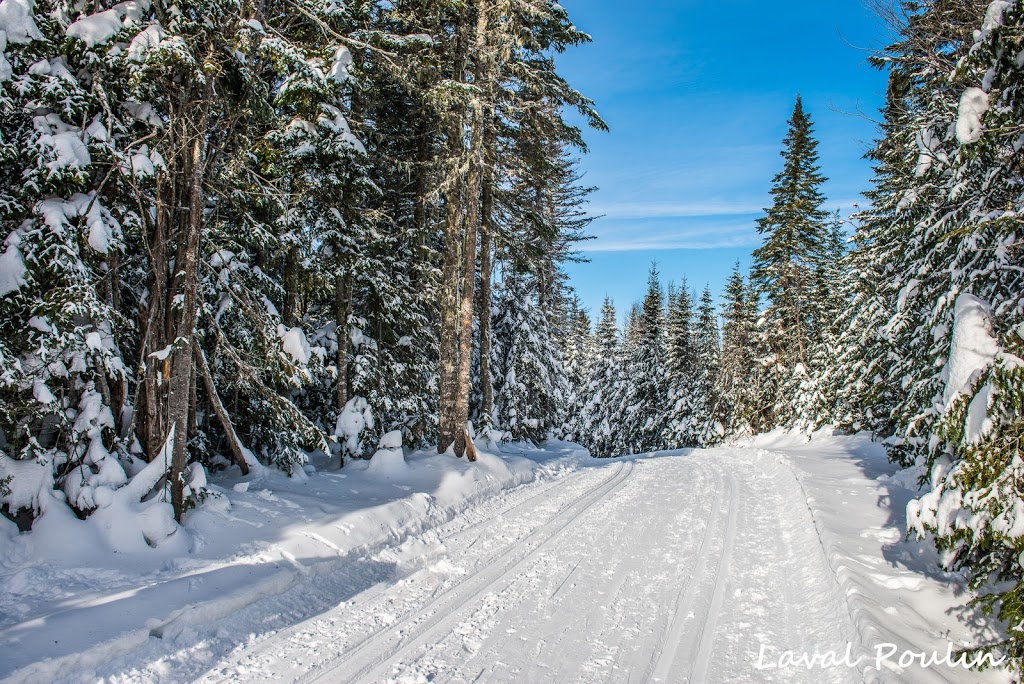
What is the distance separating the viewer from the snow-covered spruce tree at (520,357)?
21.1 metres

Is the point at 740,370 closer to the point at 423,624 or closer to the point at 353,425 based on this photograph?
the point at 353,425

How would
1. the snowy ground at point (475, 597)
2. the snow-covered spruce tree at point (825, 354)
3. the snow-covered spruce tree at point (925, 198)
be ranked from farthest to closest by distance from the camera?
the snow-covered spruce tree at point (825, 354) < the snow-covered spruce tree at point (925, 198) < the snowy ground at point (475, 597)

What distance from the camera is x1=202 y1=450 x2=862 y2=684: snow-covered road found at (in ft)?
14.8

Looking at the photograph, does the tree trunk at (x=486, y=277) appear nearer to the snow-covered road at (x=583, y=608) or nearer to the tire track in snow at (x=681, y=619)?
the snow-covered road at (x=583, y=608)

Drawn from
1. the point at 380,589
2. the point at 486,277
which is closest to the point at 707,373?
the point at 486,277

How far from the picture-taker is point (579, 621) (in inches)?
211

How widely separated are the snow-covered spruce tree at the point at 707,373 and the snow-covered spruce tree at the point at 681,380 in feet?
1.41

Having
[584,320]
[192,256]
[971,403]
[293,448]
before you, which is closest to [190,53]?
[192,256]

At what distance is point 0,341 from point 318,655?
486 cm

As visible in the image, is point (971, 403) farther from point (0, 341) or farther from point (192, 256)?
point (0, 341)

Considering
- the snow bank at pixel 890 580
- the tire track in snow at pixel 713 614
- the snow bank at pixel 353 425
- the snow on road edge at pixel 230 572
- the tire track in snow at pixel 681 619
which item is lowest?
the tire track in snow at pixel 713 614

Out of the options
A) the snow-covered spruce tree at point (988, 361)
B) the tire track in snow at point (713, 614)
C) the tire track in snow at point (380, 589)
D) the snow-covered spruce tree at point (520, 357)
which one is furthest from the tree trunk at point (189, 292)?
the snow-covered spruce tree at point (520, 357)

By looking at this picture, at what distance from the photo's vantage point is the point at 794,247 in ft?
86.8

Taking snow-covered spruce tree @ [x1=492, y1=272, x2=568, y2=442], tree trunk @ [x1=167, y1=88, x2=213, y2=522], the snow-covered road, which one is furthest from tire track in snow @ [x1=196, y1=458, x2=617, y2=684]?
snow-covered spruce tree @ [x1=492, y1=272, x2=568, y2=442]
